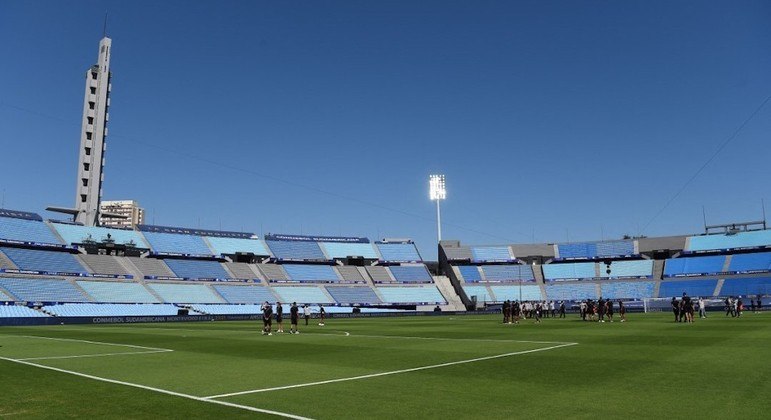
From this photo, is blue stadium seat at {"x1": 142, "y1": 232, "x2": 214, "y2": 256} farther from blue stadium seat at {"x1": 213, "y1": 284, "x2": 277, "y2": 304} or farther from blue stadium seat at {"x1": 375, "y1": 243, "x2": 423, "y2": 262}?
blue stadium seat at {"x1": 375, "y1": 243, "x2": 423, "y2": 262}

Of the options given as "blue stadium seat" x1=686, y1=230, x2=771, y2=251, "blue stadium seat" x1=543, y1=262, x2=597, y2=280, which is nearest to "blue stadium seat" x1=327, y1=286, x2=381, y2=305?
"blue stadium seat" x1=543, y1=262, x2=597, y2=280

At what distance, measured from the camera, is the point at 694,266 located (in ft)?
318

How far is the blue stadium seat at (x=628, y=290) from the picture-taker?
94375mm

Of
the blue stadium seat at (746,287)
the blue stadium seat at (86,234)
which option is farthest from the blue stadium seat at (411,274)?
the blue stadium seat at (746,287)

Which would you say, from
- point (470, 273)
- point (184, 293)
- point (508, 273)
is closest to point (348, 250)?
point (470, 273)

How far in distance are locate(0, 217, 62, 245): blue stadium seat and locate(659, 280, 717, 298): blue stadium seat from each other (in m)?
A: 97.5

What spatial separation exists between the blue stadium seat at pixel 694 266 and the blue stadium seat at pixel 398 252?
4695cm

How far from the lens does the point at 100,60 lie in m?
83.7

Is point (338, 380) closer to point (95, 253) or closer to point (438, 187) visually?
point (95, 253)

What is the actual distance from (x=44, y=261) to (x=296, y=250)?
146ft

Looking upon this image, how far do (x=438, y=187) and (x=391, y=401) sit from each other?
106m

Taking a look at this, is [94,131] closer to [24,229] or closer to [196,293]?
[24,229]

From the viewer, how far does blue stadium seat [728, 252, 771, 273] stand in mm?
89812

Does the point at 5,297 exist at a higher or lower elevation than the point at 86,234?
lower
